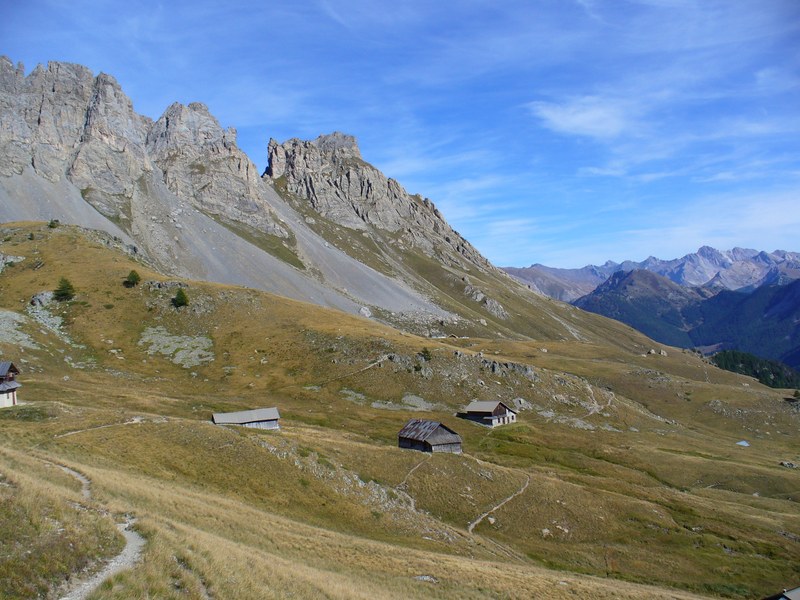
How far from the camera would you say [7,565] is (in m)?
16.8

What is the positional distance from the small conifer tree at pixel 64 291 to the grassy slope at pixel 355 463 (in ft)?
6.58

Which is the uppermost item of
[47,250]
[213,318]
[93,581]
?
[47,250]

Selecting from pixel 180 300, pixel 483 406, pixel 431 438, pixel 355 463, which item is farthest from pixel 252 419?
pixel 180 300

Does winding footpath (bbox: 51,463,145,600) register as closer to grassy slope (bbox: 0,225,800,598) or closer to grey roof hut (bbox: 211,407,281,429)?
grassy slope (bbox: 0,225,800,598)

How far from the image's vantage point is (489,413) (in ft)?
317

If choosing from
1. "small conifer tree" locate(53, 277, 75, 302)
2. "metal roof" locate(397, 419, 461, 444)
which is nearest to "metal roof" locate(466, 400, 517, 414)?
"metal roof" locate(397, 419, 461, 444)

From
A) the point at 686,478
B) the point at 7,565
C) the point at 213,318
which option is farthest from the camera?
the point at 213,318

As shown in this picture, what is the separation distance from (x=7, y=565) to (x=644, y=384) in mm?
157792

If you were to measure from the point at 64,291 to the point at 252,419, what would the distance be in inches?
2941

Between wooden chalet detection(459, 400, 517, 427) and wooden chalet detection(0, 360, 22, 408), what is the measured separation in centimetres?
6932

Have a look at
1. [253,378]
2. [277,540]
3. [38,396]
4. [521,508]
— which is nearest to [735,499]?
[521,508]

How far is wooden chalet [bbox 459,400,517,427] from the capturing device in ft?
318

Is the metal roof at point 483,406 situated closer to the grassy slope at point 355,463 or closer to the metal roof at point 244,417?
the grassy slope at point 355,463

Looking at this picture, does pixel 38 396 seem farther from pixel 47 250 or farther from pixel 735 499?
pixel 735 499
